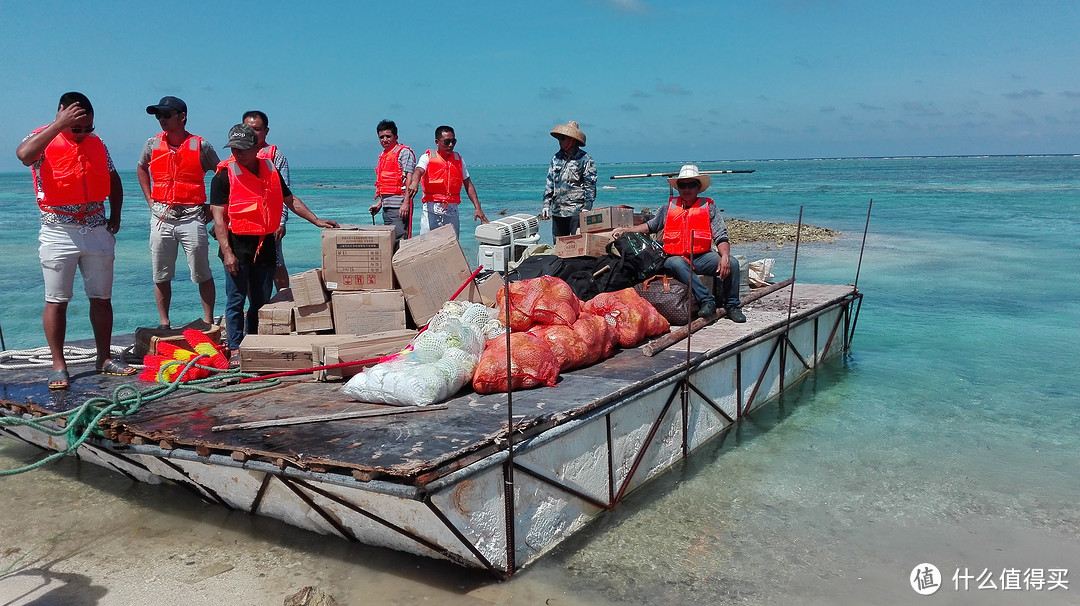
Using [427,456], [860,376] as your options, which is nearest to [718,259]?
[860,376]

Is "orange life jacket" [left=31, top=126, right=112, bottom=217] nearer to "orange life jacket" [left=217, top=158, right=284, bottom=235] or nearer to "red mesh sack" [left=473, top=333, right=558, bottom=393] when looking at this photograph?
"orange life jacket" [left=217, top=158, right=284, bottom=235]

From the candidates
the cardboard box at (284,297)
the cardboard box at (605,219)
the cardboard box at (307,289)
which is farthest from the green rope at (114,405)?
the cardboard box at (605,219)

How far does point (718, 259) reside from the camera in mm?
7188

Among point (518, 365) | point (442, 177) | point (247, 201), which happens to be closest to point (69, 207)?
point (247, 201)

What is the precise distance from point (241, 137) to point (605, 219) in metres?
3.75

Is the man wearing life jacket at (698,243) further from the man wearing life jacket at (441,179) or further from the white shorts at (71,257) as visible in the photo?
the white shorts at (71,257)

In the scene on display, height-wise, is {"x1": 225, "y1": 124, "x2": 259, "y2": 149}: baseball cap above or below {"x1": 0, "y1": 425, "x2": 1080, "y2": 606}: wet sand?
above

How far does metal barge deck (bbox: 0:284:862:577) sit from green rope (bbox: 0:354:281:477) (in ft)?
0.23

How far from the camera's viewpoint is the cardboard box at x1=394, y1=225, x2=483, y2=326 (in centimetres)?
601

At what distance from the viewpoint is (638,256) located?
7.22 m

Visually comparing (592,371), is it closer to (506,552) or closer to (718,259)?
(506,552)

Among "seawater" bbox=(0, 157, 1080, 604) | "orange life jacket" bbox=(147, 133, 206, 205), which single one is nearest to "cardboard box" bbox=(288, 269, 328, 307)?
"orange life jacket" bbox=(147, 133, 206, 205)

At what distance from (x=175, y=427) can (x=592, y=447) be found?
8.23 ft

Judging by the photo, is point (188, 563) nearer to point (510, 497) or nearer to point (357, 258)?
point (510, 497)
